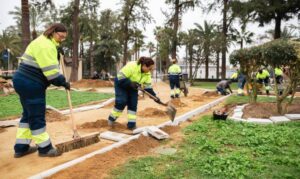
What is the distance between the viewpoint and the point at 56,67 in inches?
183

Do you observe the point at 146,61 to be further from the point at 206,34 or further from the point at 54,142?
the point at 206,34

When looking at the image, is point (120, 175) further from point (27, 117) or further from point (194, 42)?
point (194, 42)

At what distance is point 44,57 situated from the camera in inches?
181

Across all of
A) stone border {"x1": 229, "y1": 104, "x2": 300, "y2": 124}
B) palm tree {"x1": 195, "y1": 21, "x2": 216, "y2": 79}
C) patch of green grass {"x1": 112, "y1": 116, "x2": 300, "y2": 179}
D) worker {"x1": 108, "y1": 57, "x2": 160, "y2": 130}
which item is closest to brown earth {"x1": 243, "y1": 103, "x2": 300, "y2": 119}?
stone border {"x1": 229, "y1": 104, "x2": 300, "y2": 124}

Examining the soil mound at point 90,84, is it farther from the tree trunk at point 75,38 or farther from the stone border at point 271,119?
the stone border at point 271,119


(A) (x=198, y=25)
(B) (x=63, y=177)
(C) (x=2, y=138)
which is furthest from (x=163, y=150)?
(A) (x=198, y=25)

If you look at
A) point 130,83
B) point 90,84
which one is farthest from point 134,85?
point 90,84

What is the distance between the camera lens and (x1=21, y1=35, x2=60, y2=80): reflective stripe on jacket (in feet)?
15.1

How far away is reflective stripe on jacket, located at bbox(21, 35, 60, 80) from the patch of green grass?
1.75m

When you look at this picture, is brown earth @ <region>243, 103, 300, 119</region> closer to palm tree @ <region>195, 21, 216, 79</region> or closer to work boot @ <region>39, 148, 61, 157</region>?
work boot @ <region>39, 148, 61, 157</region>

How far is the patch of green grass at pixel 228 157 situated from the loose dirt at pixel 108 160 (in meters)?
0.22

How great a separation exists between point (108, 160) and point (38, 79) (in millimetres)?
1612

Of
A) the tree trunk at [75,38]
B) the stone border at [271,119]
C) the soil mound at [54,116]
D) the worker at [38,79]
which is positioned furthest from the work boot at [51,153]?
the tree trunk at [75,38]

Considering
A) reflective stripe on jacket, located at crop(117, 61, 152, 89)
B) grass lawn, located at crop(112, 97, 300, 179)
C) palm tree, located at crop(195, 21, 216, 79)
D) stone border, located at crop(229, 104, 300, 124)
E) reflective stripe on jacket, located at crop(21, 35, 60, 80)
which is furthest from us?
palm tree, located at crop(195, 21, 216, 79)
